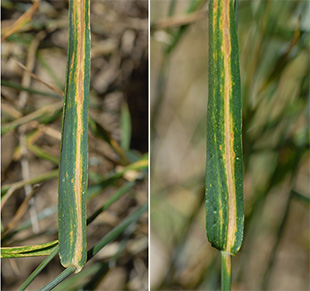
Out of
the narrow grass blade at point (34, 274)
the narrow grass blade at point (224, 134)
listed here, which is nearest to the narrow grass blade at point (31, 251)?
the narrow grass blade at point (34, 274)

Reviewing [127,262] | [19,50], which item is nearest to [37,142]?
[19,50]

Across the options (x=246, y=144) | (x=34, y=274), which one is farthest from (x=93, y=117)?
(x=34, y=274)

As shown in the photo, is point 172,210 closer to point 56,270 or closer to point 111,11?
point 56,270

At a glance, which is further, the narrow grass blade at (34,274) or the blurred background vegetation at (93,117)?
the blurred background vegetation at (93,117)

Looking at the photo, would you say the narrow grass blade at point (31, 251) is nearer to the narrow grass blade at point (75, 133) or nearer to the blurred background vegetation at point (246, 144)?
the narrow grass blade at point (75, 133)

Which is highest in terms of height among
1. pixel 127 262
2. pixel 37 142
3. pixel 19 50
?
pixel 19 50

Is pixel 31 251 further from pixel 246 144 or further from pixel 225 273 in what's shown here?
pixel 246 144
